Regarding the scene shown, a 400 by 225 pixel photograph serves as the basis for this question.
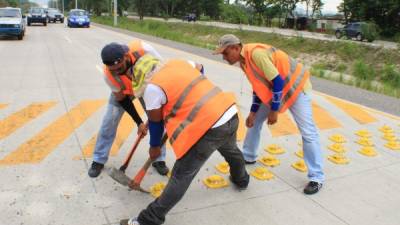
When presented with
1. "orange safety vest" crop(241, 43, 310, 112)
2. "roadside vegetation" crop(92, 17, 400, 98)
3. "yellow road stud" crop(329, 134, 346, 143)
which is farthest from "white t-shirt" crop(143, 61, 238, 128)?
"roadside vegetation" crop(92, 17, 400, 98)

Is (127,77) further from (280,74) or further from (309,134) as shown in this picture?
(309,134)

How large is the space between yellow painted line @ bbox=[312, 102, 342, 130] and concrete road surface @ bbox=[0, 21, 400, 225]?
0.05 feet

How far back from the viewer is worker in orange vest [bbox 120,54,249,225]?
3004 mm

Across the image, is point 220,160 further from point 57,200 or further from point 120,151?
point 57,200

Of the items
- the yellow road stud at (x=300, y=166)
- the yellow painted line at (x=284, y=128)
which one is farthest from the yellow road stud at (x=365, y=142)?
the yellow road stud at (x=300, y=166)

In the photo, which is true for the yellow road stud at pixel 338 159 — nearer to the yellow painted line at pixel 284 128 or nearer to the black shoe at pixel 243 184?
the yellow painted line at pixel 284 128

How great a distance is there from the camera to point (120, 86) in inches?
153

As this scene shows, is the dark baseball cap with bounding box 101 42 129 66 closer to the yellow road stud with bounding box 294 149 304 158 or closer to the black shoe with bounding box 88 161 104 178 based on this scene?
the black shoe with bounding box 88 161 104 178

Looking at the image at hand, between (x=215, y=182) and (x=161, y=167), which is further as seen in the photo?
(x=161, y=167)

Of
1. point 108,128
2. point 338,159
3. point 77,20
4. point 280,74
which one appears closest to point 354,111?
point 338,159

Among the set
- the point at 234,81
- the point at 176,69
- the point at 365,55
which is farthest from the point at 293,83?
the point at 365,55

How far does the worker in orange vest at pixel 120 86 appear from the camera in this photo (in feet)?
10.9

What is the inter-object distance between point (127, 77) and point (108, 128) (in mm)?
986

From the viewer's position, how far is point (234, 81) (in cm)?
1052
